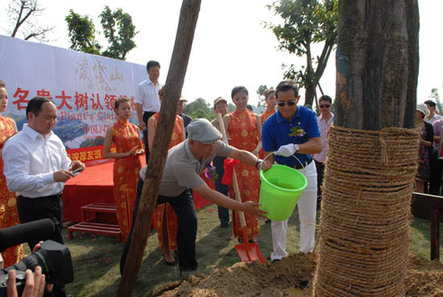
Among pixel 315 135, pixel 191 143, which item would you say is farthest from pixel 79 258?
pixel 315 135

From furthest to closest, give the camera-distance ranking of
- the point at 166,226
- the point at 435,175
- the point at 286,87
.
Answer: the point at 435,175
the point at 166,226
the point at 286,87

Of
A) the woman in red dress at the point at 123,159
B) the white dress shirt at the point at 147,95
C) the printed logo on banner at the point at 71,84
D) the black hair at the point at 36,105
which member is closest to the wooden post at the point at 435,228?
the black hair at the point at 36,105

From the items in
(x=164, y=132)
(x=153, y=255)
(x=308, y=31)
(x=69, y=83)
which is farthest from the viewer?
(x=308, y=31)

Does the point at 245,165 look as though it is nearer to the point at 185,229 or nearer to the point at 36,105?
the point at 185,229

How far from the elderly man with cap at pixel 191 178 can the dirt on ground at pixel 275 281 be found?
0.42m

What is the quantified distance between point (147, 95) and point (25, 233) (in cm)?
343

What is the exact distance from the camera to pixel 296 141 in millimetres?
2838

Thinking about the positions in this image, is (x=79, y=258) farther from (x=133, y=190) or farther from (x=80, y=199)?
(x=80, y=199)

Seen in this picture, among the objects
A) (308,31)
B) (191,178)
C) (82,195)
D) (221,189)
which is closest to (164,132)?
(191,178)

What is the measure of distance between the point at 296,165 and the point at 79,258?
2778 millimetres

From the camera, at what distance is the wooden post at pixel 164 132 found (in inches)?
70.2

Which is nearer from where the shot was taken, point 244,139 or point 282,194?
point 282,194

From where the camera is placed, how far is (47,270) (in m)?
1.10

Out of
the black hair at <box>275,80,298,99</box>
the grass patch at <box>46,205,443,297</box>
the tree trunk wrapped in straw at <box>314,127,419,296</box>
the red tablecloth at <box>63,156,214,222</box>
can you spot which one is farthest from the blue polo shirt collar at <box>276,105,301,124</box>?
the red tablecloth at <box>63,156,214,222</box>
